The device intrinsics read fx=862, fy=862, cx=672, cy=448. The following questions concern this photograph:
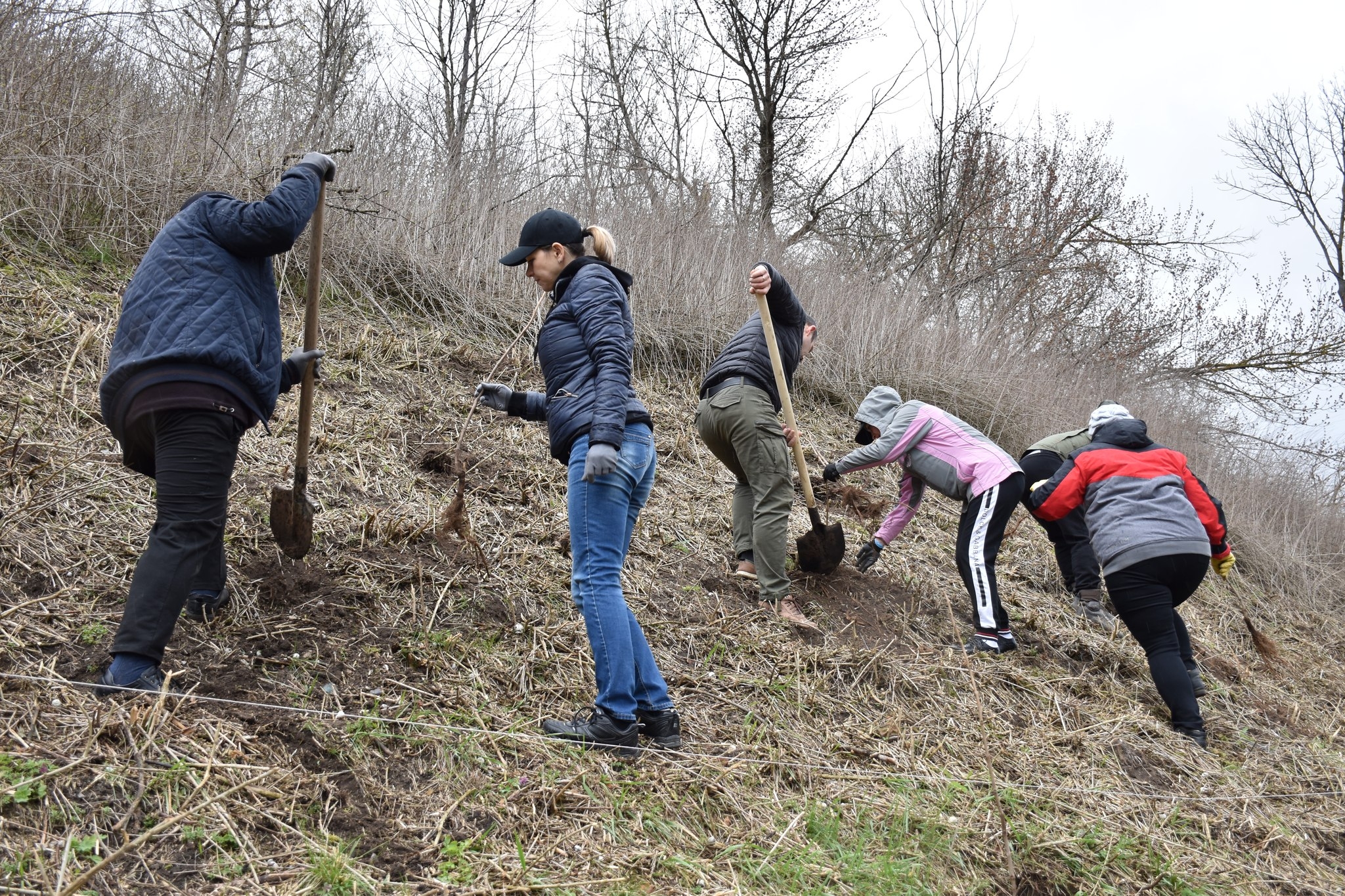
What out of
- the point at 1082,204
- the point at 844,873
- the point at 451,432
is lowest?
the point at 844,873

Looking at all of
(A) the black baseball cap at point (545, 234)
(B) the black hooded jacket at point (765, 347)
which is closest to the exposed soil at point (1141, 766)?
(B) the black hooded jacket at point (765, 347)

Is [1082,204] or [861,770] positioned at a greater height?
[1082,204]

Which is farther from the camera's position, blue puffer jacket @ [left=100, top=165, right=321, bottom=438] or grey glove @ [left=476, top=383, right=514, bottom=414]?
grey glove @ [left=476, top=383, right=514, bottom=414]

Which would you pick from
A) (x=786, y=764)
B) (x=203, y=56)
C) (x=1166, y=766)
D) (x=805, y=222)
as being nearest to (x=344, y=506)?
(x=786, y=764)

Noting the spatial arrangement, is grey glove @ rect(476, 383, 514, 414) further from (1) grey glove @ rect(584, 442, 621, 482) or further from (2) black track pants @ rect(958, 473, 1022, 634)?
(2) black track pants @ rect(958, 473, 1022, 634)

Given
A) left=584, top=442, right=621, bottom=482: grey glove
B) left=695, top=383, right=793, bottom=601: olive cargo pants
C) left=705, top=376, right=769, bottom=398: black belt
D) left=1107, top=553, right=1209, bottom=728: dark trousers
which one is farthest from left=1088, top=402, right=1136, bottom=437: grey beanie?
left=584, top=442, right=621, bottom=482: grey glove

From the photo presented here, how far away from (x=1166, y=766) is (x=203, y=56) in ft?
30.8

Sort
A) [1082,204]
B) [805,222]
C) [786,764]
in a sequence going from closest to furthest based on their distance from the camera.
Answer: [786,764]
[805,222]
[1082,204]

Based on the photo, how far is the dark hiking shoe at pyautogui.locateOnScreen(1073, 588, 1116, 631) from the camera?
6727 mm

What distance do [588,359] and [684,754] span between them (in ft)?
5.27

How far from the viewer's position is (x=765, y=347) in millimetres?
5289

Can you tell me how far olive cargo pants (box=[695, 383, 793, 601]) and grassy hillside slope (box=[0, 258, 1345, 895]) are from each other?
33 centimetres

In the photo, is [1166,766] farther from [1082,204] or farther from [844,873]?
[1082,204]

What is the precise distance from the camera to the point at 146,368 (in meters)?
2.87
